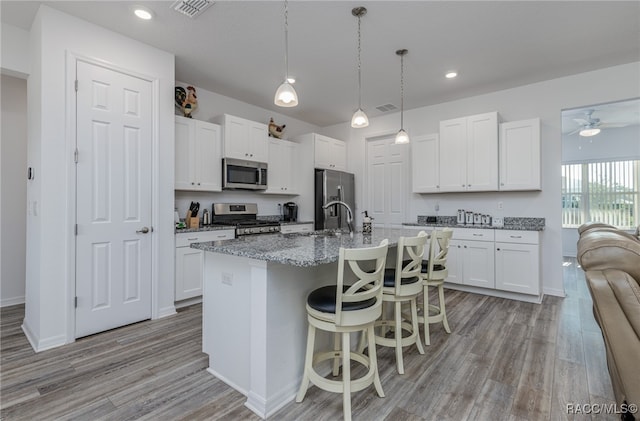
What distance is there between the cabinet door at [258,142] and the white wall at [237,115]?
514 millimetres

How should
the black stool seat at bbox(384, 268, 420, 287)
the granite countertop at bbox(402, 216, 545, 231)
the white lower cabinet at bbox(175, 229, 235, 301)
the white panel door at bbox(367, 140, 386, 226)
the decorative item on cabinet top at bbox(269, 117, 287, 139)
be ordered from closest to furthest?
the black stool seat at bbox(384, 268, 420, 287) → the white lower cabinet at bbox(175, 229, 235, 301) → the granite countertop at bbox(402, 216, 545, 231) → the decorative item on cabinet top at bbox(269, 117, 287, 139) → the white panel door at bbox(367, 140, 386, 226)

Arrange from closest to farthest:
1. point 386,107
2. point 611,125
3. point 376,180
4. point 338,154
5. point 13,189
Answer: point 13,189 < point 386,107 < point 376,180 < point 338,154 < point 611,125

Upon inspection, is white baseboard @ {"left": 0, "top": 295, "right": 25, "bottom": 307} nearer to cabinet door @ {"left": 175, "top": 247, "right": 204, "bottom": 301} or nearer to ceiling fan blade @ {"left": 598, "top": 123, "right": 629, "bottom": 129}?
cabinet door @ {"left": 175, "top": 247, "right": 204, "bottom": 301}

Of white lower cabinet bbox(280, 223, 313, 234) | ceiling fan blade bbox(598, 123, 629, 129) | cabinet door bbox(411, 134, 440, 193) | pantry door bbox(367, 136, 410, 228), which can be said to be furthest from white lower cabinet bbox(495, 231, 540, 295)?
ceiling fan blade bbox(598, 123, 629, 129)

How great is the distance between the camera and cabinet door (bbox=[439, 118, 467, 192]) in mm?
4355

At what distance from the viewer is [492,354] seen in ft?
7.88

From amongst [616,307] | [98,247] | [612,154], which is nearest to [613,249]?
[616,307]

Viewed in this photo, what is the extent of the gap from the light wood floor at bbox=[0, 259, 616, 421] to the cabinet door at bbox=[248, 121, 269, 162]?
8.24 feet

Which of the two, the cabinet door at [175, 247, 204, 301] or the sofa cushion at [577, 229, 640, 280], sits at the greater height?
the sofa cushion at [577, 229, 640, 280]

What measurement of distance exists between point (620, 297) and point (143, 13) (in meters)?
3.71

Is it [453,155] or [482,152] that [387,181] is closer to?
[453,155]

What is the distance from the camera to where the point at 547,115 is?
4016mm

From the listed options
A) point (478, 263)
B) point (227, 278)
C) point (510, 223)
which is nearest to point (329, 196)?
point (478, 263)

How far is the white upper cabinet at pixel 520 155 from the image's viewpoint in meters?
3.84
